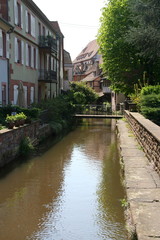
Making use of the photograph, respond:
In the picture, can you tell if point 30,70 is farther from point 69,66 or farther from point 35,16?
point 69,66

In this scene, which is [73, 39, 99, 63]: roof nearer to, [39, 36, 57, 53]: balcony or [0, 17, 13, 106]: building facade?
[39, 36, 57, 53]: balcony

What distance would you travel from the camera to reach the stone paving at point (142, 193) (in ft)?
17.1

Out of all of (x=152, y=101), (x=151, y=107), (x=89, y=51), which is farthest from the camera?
(x=89, y=51)

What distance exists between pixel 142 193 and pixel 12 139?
299 inches

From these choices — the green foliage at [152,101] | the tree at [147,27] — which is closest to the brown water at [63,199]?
the green foliage at [152,101]

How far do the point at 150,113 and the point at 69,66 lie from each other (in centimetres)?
4350

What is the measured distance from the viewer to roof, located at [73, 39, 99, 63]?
89.2m

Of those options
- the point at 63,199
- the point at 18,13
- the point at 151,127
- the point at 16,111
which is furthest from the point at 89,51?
Result: the point at 63,199

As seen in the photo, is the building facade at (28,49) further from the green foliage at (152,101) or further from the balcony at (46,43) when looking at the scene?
the green foliage at (152,101)

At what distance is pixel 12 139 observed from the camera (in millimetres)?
13523

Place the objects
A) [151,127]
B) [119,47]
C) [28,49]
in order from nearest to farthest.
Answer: [151,127] < [28,49] < [119,47]

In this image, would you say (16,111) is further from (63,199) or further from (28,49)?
(28,49)

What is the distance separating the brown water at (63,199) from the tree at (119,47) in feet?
49.2

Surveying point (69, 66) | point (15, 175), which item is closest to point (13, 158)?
point (15, 175)
